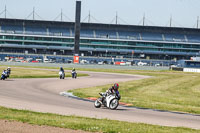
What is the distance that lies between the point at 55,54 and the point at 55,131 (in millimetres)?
122386

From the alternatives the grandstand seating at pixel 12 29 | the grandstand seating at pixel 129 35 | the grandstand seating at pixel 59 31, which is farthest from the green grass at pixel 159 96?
the grandstand seating at pixel 12 29

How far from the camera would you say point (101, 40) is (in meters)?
138

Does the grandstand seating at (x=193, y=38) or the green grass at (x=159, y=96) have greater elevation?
the grandstand seating at (x=193, y=38)

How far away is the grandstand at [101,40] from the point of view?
137 meters

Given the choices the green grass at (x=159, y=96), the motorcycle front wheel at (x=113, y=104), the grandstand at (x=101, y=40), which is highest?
the grandstand at (x=101, y=40)

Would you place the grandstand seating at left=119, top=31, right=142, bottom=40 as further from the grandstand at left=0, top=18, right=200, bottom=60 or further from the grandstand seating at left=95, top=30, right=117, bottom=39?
the grandstand seating at left=95, top=30, right=117, bottom=39

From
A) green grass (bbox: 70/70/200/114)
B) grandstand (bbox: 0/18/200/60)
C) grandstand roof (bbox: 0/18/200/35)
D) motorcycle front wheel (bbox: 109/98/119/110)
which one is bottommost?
green grass (bbox: 70/70/200/114)

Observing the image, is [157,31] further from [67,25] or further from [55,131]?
[55,131]

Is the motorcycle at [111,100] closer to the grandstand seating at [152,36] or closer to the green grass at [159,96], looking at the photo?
the green grass at [159,96]

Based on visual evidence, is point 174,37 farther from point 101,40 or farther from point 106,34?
point 101,40

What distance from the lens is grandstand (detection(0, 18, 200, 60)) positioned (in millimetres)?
136875

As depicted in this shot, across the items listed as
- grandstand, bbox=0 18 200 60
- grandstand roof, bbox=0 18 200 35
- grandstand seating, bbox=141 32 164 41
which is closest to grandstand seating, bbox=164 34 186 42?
grandstand, bbox=0 18 200 60

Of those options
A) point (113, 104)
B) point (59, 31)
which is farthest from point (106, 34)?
point (113, 104)

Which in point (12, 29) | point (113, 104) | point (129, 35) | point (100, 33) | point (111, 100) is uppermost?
point (12, 29)
